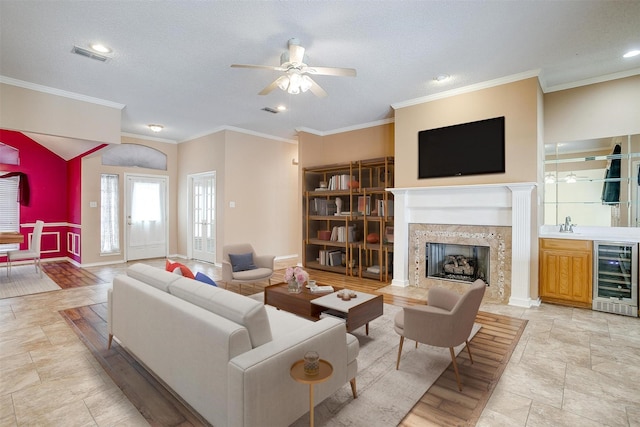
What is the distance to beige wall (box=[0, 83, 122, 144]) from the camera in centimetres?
407

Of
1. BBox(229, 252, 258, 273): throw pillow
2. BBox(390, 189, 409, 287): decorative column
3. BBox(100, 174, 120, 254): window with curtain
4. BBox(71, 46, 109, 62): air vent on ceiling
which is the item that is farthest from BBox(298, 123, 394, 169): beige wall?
BBox(100, 174, 120, 254): window with curtain

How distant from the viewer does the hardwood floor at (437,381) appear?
192 centimetres

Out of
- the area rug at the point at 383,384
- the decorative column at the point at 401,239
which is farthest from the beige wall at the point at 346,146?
the area rug at the point at 383,384

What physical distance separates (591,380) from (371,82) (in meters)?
3.79

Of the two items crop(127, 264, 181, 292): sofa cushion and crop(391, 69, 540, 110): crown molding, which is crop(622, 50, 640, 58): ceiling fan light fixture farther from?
crop(127, 264, 181, 292): sofa cushion

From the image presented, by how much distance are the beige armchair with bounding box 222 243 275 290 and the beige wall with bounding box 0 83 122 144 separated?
2687mm

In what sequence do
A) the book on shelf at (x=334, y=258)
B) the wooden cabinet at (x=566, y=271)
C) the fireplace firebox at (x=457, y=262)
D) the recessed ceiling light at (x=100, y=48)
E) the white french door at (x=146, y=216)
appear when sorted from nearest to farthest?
the recessed ceiling light at (x=100, y=48) → the wooden cabinet at (x=566, y=271) → the fireplace firebox at (x=457, y=262) → the book on shelf at (x=334, y=258) → the white french door at (x=146, y=216)

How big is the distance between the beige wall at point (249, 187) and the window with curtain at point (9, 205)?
3.19 meters

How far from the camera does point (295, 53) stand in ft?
10.0

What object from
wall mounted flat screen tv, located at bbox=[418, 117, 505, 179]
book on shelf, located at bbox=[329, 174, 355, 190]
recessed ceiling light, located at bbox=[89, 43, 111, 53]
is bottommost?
book on shelf, located at bbox=[329, 174, 355, 190]

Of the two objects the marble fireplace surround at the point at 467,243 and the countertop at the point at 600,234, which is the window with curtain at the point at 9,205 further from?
the countertop at the point at 600,234

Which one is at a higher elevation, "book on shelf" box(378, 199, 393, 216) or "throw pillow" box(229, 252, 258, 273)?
"book on shelf" box(378, 199, 393, 216)

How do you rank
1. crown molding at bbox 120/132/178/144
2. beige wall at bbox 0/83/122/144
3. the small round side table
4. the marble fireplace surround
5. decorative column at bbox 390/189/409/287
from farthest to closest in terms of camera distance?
crown molding at bbox 120/132/178/144, decorative column at bbox 390/189/409/287, the marble fireplace surround, beige wall at bbox 0/83/122/144, the small round side table

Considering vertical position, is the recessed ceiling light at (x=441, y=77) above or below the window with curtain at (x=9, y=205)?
above
